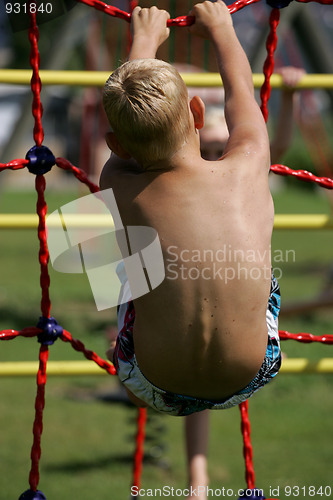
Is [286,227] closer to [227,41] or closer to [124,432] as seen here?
[227,41]

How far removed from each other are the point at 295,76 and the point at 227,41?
0.47 metres

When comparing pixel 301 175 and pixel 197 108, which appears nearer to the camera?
pixel 197 108

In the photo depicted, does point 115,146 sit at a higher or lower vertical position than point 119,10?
lower

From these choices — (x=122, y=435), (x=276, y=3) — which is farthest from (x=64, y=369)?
(x=122, y=435)

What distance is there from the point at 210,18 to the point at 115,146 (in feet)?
1.57

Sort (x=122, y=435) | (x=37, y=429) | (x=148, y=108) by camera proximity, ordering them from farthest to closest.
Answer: (x=122, y=435)
(x=37, y=429)
(x=148, y=108)

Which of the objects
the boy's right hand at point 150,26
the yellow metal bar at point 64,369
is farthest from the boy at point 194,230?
the yellow metal bar at point 64,369

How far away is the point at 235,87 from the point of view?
1.67 m

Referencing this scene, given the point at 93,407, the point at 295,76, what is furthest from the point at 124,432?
the point at 295,76

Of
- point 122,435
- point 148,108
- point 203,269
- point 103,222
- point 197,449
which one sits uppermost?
point 148,108

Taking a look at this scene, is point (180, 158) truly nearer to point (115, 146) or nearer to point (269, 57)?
point (115, 146)

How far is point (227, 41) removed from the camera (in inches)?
69.1

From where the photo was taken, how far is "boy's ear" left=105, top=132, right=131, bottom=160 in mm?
1559

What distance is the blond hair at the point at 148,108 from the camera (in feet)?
4.75
